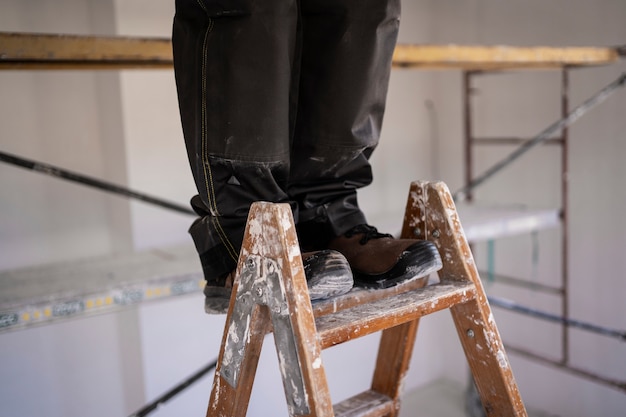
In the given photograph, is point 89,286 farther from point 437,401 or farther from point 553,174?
point 437,401

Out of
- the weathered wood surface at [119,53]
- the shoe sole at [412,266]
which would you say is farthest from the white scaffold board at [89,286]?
the shoe sole at [412,266]

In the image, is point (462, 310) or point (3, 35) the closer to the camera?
point (462, 310)

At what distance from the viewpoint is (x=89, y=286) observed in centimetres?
188

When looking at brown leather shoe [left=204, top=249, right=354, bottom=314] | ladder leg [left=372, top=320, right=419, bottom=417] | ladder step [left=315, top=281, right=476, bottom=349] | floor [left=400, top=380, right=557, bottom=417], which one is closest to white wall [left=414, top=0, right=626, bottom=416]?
floor [left=400, top=380, right=557, bottom=417]

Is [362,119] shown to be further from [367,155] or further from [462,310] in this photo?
[462,310]

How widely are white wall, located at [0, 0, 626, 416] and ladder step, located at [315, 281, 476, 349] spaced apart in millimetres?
1888

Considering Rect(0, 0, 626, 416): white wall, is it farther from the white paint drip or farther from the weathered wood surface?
the white paint drip

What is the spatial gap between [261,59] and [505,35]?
319 centimetres

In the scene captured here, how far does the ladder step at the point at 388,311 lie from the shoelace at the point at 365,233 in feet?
0.40

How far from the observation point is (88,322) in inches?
116

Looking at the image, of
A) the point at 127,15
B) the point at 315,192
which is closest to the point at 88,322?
the point at 127,15

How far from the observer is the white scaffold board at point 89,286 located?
1.71 m

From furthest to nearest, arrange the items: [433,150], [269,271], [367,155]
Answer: [433,150], [367,155], [269,271]

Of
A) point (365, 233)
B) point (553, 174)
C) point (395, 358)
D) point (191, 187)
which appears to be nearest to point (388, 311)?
point (365, 233)
